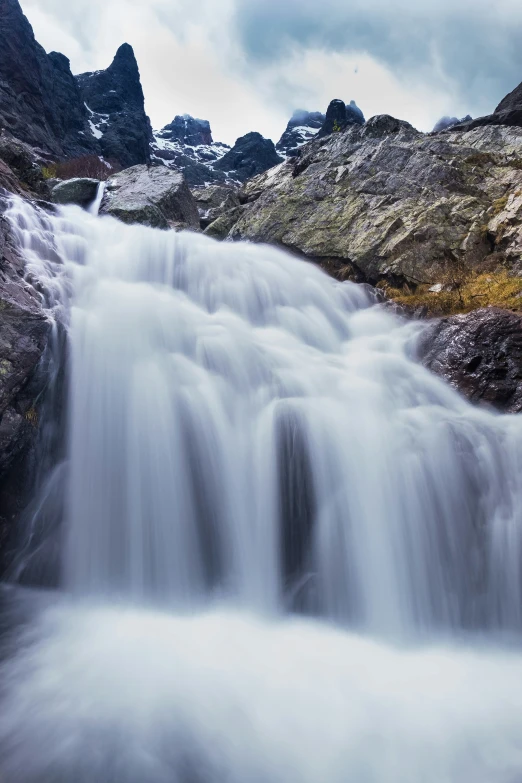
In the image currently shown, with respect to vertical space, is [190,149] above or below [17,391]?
above

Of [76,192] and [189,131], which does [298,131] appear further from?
[76,192]

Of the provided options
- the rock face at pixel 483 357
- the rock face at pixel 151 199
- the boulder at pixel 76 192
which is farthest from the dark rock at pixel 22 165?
the rock face at pixel 483 357

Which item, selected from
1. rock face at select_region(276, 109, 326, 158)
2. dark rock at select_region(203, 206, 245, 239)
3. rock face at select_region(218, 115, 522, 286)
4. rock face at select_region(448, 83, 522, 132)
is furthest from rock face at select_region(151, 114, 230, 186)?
rock face at select_region(218, 115, 522, 286)

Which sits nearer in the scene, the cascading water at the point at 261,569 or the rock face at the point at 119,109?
the cascading water at the point at 261,569

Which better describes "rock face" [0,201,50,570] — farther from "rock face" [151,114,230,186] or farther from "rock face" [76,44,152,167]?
"rock face" [151,114,230,186]

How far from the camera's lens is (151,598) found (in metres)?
4.82

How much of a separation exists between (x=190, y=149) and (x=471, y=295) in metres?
103

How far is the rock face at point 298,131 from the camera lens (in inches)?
3917

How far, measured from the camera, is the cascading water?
10.7 feet

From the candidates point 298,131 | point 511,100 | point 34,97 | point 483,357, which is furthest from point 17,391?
point 298,131

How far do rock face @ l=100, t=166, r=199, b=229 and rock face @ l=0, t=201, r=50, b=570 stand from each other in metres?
10.1

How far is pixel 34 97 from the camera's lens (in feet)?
161

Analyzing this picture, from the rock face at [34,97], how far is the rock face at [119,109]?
4315 mm

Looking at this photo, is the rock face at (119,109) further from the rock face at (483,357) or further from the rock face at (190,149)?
the rock face at (483,357)
